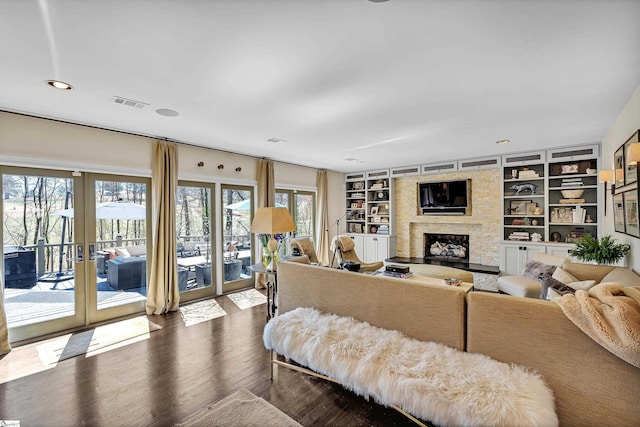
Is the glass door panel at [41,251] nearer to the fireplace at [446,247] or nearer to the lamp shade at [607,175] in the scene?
the lamp shade at [607,175]

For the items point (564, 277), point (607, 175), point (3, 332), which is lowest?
point (3, 332)

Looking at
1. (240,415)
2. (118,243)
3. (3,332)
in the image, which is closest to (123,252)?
(118,243)

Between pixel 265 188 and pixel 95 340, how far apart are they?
11.0ft

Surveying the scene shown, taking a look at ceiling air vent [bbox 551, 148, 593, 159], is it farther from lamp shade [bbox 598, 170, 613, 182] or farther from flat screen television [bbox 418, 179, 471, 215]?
lamp shade [bbox 598, 170, 613, 182]

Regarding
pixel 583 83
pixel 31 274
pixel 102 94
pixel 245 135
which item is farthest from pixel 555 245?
pixel 31 274

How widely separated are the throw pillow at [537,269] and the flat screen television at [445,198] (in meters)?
2.06

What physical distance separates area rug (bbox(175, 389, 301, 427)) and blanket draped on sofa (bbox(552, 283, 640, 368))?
5.83ft

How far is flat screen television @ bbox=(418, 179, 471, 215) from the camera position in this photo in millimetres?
6090

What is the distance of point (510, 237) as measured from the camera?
5.43 meters

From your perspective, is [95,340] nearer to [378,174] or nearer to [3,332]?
[3,332]

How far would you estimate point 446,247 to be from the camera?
662 centimetres

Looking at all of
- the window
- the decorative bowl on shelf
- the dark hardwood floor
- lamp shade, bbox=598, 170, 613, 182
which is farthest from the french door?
the decorative bowl on shelf

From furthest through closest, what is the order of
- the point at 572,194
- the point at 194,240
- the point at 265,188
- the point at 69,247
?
the point at 265,188
the point at 572,194
the point at 194,240
the point at 69,247

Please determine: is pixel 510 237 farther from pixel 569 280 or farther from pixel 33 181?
pixel 33 181
